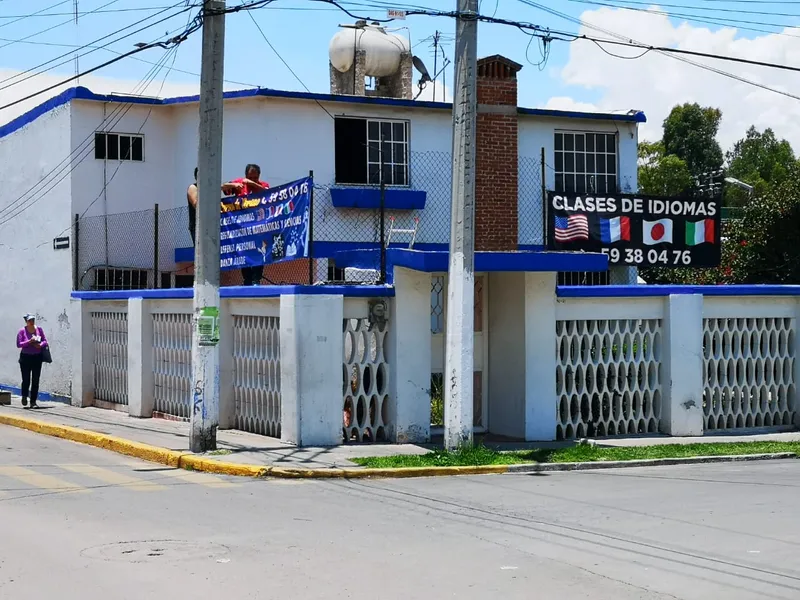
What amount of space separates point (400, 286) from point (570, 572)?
8080 mm

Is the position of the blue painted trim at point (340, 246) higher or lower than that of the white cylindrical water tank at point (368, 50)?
lower

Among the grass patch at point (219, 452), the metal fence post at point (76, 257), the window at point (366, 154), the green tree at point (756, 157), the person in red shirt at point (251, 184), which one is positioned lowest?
the grass patch at point (219, 452)

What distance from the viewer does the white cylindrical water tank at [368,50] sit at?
25594 millimetres

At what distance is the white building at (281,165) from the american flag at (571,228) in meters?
0.98

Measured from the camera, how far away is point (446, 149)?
935 inches

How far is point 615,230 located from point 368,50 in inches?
301

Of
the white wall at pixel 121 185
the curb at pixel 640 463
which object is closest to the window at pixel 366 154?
the white wall at pixel 121 185

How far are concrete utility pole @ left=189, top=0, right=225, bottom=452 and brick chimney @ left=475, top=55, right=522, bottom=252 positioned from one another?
25.4ft

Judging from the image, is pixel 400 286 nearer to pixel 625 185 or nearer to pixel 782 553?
pixel 782 553

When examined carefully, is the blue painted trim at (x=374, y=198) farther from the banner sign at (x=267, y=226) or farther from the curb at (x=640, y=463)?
the curb at (x=640, y=463)

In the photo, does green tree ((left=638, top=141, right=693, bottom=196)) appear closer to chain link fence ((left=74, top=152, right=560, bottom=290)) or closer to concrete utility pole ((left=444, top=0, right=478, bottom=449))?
chain link fence ((left=74, top=152, right=560, bottom=290))

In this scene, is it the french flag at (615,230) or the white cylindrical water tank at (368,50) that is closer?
the french flag at (615,230)

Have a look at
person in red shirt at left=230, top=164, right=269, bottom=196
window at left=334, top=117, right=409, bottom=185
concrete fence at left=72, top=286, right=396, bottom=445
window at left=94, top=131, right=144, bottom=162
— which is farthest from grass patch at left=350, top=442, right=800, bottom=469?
window at left=94, top=131, right=144, bottom=162

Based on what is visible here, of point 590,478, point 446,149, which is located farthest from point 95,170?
point 590,478
